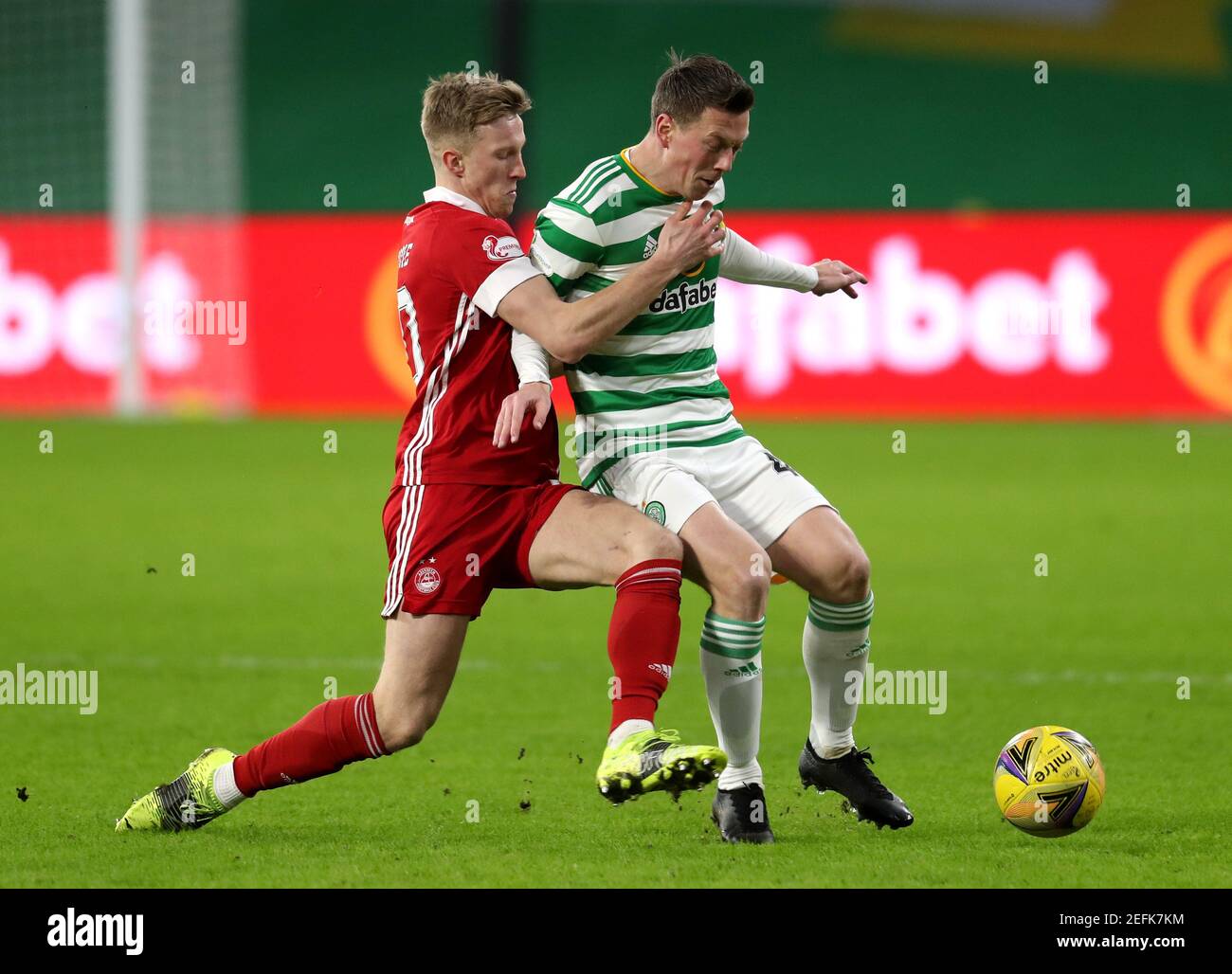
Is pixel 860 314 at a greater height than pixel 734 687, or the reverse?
pixel 860 314

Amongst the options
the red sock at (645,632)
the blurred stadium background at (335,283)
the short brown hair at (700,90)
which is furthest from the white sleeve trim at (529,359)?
the blurred stadium background at (335,283)

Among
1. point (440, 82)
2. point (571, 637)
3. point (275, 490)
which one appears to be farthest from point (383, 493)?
point (440, 82)

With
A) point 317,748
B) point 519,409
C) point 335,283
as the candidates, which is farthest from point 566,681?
point 335,283

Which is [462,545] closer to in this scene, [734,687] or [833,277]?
[734,687]

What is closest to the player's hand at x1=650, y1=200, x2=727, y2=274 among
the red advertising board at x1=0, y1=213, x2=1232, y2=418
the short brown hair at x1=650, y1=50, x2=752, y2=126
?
the short brown hair at x1=650, y1=50, x2=752, y2=126

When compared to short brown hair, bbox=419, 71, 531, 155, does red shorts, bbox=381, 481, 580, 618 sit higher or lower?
lower

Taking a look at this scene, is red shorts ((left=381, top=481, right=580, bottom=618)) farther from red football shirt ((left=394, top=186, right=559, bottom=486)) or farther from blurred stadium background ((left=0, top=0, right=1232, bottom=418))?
blurred stadium background ((left=0, top=0, right=1232, bottom=418))

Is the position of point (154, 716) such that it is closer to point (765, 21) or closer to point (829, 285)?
point (829, 285)

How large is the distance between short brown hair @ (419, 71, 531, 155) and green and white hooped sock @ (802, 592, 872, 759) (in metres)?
1.46

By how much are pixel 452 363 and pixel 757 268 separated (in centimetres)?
101

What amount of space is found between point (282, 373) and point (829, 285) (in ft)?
48.8

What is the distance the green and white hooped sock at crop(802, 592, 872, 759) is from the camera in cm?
504

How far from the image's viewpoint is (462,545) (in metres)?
4.73

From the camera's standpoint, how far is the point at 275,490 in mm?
13883
